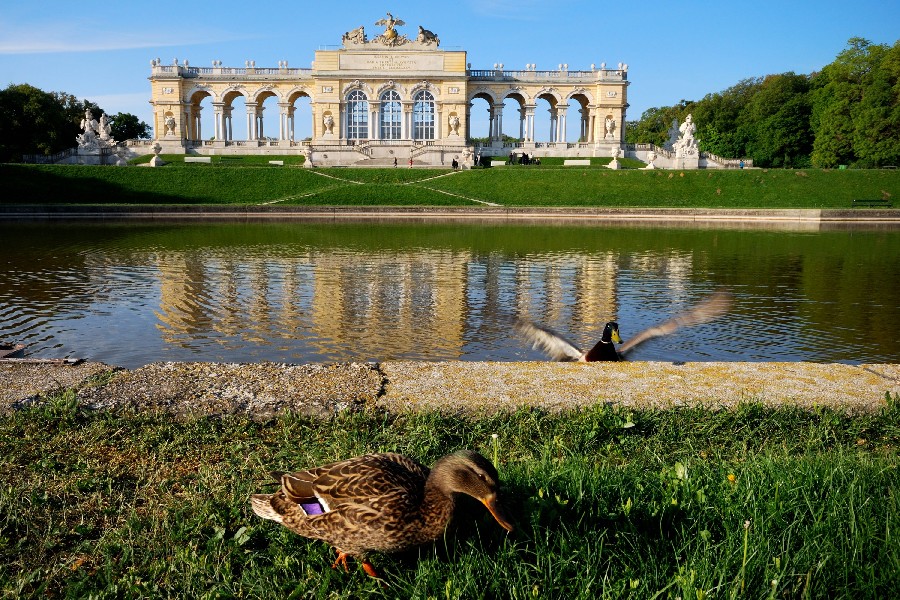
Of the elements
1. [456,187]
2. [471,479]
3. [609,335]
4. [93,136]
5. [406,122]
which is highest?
[406,122]

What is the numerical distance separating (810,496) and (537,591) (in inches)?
50.8

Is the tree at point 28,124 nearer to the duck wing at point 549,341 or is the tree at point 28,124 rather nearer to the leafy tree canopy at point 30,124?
the leafy tree canopy at point 30,124

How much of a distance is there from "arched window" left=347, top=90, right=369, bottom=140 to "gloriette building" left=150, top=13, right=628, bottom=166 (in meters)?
0.09

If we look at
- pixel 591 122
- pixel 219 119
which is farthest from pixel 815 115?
pixel 219 119

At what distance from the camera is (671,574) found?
2.53 meters

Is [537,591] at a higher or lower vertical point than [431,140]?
lower

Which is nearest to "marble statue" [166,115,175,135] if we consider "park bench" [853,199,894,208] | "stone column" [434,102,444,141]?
"stone column" [434,102,444,141]

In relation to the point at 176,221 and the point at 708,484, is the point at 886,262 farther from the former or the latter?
the point at 176,221

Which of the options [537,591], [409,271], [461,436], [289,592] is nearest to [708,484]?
[537,591]

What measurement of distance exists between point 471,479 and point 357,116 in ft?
203

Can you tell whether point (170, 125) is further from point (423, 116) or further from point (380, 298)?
point (380, 298)

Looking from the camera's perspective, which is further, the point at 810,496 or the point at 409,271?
the point at 409,271

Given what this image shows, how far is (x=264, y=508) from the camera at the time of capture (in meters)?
2.73

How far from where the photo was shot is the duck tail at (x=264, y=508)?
2.70 m
